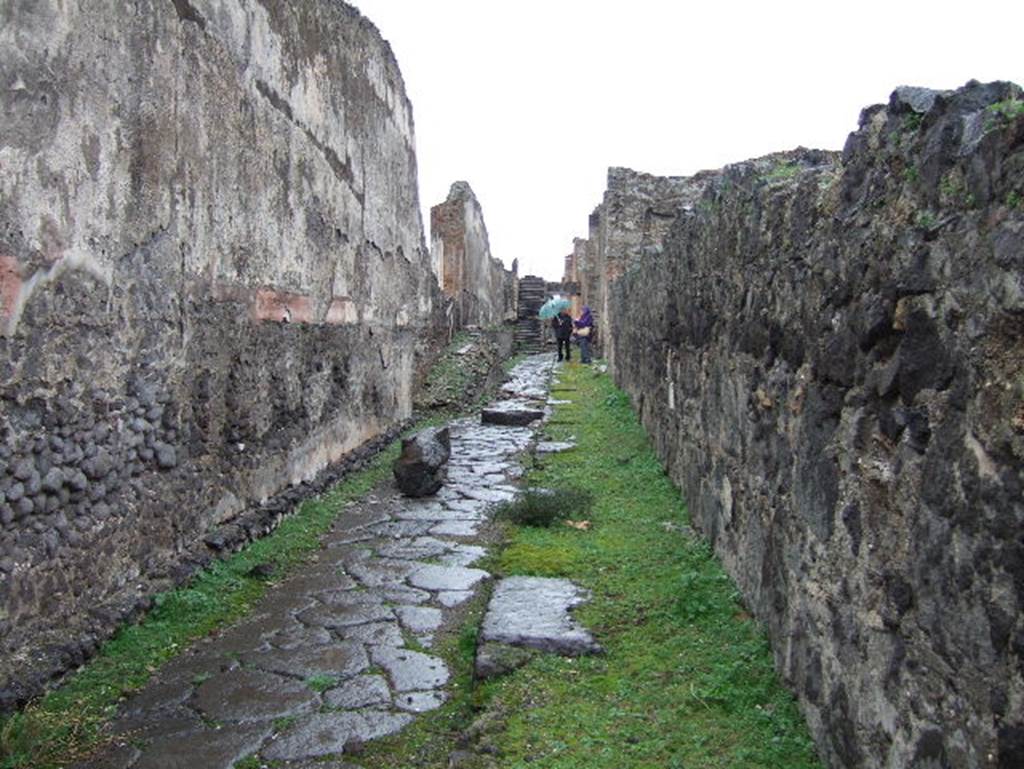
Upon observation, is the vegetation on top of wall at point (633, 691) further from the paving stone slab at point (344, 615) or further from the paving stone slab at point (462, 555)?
the paving stone slab at point (344, 615)

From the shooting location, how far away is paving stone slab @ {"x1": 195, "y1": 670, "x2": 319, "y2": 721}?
9.18 feet

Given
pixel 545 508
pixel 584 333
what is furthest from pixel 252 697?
pixel 584 333

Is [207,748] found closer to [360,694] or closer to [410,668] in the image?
[360,694]

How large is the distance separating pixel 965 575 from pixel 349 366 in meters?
5.61

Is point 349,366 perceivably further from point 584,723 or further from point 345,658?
point 584,723

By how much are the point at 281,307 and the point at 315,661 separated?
8.33ft

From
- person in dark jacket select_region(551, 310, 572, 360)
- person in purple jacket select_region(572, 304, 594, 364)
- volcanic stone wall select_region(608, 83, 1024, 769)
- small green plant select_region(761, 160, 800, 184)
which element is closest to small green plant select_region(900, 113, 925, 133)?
volcanic stone wall select_region(608, 83, 1024, 769)

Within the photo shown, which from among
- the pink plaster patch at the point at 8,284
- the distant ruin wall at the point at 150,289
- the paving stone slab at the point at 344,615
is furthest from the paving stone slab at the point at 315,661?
the pink plaster patch at the point at 8,284

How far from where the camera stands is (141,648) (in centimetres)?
319

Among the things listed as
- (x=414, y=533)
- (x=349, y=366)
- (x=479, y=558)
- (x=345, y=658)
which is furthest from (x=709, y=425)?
(x=349, y=366)

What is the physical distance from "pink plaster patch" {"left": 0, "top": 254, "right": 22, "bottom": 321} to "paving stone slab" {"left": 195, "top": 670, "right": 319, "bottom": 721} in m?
1.30

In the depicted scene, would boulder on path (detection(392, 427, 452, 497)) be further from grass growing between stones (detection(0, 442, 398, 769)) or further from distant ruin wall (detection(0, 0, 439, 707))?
grass growing between stones (detection(0, 442, 398, 769))

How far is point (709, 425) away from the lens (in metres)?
4.32

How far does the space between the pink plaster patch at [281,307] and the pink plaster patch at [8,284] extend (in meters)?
2.01
